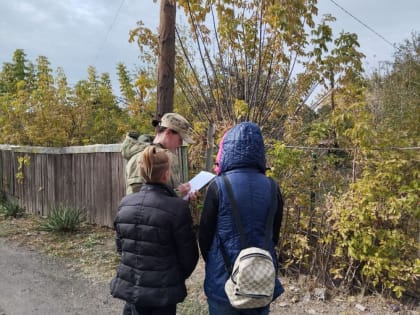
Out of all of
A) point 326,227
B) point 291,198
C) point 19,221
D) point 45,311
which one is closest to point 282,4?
point 291,198

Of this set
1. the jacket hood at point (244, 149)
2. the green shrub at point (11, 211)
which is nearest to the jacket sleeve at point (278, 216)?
the jacket hood at point (244, 149)

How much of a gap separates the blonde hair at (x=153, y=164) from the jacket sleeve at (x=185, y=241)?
28 cm

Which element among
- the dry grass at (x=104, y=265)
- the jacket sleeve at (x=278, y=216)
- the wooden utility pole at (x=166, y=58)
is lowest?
the dry grass at (x=104, y=265)

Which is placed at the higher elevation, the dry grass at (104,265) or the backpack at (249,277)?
the backpack at (249,277)

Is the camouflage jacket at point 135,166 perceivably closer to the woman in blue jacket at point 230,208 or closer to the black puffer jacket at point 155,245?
the black puffer jacket at point 155,245

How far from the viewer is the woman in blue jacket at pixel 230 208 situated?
2211 mm

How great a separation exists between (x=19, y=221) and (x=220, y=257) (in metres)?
8.26

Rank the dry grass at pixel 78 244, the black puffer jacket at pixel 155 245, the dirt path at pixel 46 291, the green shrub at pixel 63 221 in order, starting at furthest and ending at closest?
the green shrub at pixel 63 221, the dry grass at pixel 78 244, the dirt path at pixel 46 291, the black puffer jacket at pixel 155 245

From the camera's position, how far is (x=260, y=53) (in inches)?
207

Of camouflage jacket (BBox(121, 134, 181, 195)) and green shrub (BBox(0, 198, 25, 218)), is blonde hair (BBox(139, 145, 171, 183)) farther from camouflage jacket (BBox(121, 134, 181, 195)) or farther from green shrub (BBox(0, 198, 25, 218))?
green shrub (BBox(0, 198, 25, 218))

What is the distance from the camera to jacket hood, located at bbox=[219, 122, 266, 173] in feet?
7.52

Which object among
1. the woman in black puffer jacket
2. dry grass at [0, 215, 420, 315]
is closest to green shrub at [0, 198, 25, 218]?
dry grass at [0, 215, 420, 315]

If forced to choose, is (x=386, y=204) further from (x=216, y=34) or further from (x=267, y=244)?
(x=216, y=34)

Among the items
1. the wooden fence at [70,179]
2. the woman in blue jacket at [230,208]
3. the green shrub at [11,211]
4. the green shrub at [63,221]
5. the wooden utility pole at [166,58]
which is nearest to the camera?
the woman in blue jacket at [230,208]
